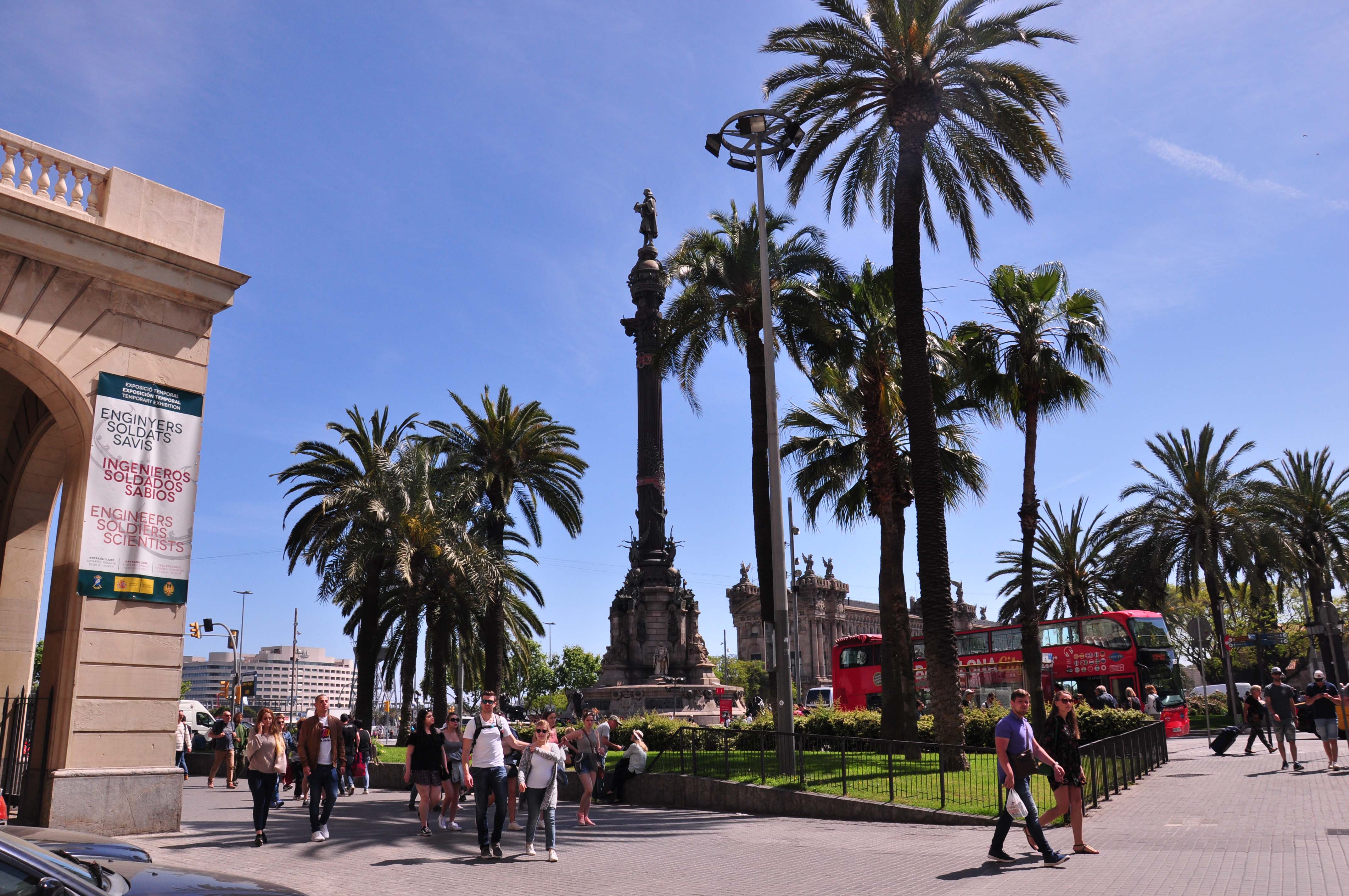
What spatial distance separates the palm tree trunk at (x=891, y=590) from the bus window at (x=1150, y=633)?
10875mm

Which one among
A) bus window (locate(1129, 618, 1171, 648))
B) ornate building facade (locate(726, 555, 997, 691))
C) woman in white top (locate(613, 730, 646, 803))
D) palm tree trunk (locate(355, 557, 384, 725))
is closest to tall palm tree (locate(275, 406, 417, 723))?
palm tree trunk (locate(355, 557, 384, 725))

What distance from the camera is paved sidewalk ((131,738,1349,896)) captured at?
8531 mm

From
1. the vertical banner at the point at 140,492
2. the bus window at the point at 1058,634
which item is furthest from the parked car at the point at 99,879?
the bus window at the point at 1058,634

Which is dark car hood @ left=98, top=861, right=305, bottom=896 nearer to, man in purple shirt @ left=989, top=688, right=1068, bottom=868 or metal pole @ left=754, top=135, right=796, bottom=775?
man in purple shirt @ left=989, top=688, right=1068, bottom=868

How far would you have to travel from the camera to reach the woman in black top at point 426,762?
41.4ft

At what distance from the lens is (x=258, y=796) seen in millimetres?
11023

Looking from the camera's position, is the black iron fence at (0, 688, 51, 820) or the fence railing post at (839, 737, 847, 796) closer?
the black iron fence at (0, 688, 51, 820)

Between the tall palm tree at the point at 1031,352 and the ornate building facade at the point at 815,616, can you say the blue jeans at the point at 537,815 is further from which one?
the ornate building facade at the point at 815,616

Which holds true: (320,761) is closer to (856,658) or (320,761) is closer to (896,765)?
(896,765)

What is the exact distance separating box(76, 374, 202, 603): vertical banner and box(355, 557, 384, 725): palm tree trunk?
1539cm

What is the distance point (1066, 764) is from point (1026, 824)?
1208 millimetres

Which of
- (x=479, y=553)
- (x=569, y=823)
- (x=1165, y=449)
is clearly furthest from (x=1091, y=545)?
(x=569, y=823)

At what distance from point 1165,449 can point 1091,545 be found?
391 inches

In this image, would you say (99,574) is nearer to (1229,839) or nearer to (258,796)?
(258,796)
